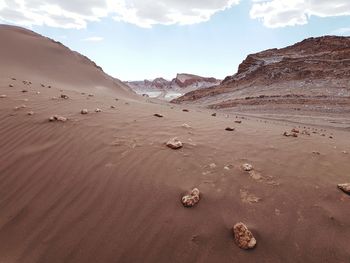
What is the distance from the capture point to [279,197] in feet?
9.52

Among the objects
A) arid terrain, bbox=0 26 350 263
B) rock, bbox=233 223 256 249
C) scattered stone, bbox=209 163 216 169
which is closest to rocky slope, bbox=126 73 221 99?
arid terrain, bbox=0 26 350 263

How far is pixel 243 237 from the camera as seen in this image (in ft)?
7.82

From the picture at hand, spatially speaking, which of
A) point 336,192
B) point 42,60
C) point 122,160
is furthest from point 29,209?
point 42,60

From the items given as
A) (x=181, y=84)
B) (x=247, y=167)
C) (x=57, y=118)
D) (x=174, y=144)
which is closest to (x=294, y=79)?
(x=57, y=118)

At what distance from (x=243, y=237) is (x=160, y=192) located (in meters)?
0.84

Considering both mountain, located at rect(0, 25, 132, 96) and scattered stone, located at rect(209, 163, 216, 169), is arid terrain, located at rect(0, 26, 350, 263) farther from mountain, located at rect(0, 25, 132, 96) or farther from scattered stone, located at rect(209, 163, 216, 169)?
mountain, located at rect(0, 25, 132, 96)

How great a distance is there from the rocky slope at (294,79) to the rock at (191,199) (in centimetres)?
1107

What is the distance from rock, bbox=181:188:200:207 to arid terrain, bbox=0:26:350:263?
36mm

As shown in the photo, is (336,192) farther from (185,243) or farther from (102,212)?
(102,212)

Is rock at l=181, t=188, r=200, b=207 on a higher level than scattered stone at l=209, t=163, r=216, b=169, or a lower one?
lower

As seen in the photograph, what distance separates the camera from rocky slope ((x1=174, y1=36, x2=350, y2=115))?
14680 mm

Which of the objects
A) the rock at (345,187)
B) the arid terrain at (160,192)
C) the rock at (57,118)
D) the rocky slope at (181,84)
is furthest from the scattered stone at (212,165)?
the rocky slope at (181,84)

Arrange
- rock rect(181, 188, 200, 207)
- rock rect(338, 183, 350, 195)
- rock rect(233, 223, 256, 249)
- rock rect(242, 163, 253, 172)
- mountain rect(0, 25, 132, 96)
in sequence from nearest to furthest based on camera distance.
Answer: rock rect(233, 223, 256, 249) → rock rect(181, 188, 200, 207) → rock rect(338, 183, 350, 195) → rock rect(242, 163, 253, 172) → mountain rect(0, 25, 132, 96)

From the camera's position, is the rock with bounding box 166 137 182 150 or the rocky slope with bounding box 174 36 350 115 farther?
the rocky slope with bounding box 174 36 350 115
